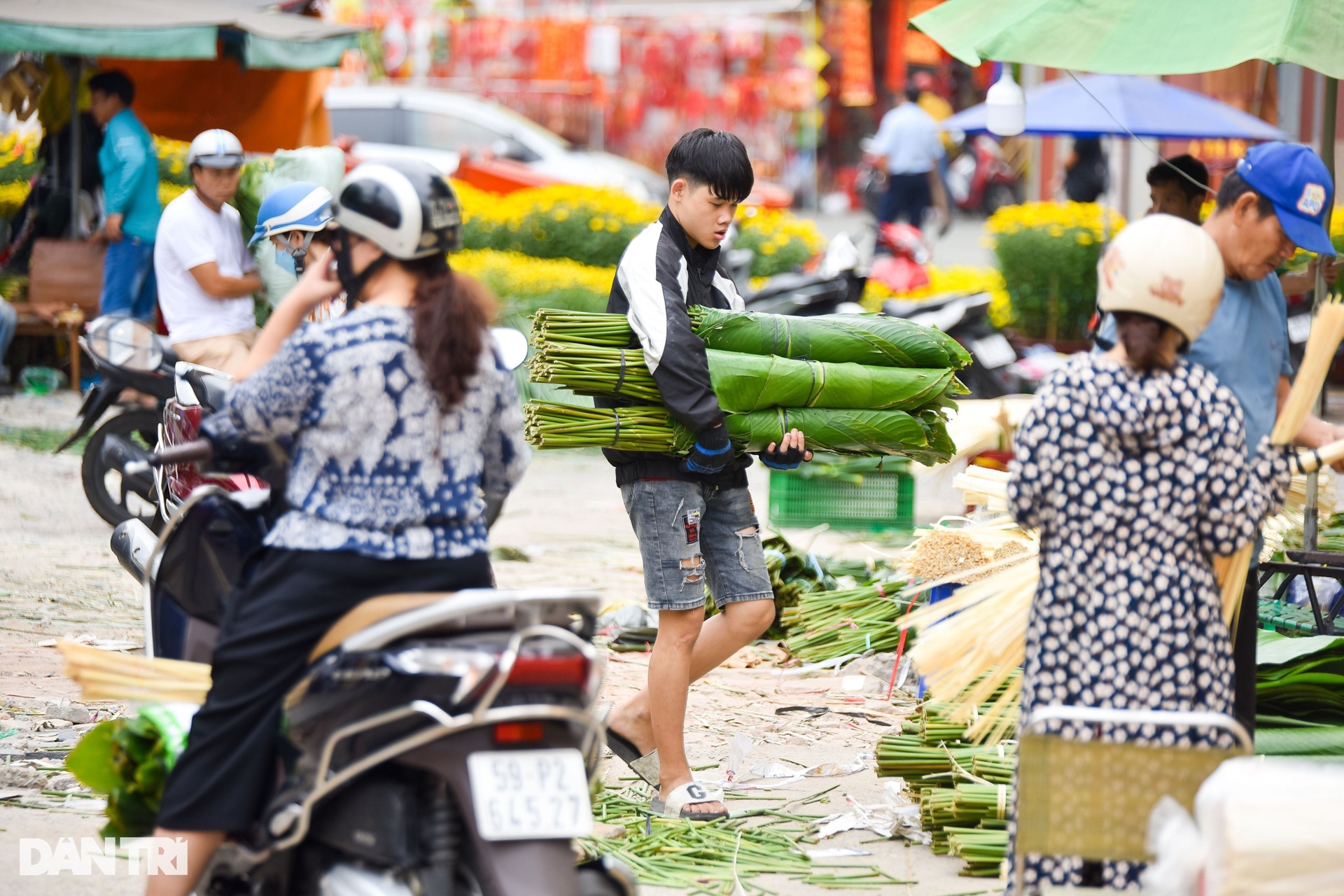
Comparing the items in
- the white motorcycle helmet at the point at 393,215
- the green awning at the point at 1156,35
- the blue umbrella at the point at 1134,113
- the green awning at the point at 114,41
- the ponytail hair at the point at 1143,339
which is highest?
the green awning at the point at 114,41

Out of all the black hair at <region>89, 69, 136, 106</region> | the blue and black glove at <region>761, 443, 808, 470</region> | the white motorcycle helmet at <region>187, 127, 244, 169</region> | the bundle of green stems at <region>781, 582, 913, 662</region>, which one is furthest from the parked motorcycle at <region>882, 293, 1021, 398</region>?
the blue and black glove at <region>761, 443, 808, 470</region>

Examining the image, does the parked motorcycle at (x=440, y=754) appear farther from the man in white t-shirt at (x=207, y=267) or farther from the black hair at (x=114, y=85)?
the black hair at (x=114, y=85)

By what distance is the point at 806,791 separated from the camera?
4.52 m

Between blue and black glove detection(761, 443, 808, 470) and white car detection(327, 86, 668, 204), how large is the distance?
1336 centimetres

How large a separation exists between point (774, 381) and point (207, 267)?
3173mm

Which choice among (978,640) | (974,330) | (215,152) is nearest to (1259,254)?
(978,640)

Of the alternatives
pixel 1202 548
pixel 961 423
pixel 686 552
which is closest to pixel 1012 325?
pixel 961 423

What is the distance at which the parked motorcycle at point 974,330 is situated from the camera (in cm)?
1007

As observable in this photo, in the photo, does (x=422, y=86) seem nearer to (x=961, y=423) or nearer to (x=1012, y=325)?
(x=1012, y=325)

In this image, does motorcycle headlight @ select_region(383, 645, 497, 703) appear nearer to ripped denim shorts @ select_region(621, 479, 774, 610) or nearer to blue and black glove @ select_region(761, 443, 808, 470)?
ripped denim shorts @ select_region(621, 479, 774, 610)

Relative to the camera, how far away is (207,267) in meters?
6.52

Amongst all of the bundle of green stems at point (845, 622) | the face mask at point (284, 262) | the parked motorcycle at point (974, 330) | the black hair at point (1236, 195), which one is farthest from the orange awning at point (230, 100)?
the black hair at point (1236, 195)

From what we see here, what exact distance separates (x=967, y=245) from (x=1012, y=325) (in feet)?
31.5

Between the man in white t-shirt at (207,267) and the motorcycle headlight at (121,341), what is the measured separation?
0.18m
